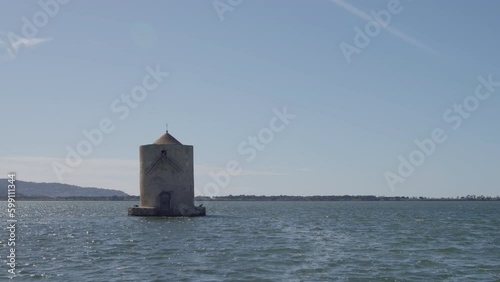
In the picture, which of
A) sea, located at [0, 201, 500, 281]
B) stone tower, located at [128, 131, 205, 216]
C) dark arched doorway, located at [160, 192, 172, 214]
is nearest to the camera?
sea, located at [0, 201, 500, 281]

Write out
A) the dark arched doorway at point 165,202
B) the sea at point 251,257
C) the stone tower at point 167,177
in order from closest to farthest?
the sea at point 251,257 < the stone tower at point 167,177 < the dark arched doorway at point 165,202

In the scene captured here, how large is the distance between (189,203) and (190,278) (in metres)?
26.2

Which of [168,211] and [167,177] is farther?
[168,211]

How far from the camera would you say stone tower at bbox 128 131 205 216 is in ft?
133

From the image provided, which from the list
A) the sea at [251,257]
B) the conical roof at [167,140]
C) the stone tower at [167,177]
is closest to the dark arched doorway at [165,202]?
the stone tower at [167,177]

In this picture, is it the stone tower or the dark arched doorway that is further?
the dark arched doorway

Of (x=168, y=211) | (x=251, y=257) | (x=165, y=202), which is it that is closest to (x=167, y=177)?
(x=165, y=202)

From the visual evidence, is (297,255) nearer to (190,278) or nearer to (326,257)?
(326,257)

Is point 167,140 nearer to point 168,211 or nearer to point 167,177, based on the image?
point 167,177

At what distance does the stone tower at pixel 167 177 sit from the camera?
40.4 metres

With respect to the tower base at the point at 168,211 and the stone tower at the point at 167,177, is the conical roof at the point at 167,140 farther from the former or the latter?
the tower base at the point at 168,211

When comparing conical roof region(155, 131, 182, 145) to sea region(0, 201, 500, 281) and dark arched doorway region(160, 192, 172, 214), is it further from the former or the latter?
sea region(0, 201, 500, 281)

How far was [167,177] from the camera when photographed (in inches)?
1596

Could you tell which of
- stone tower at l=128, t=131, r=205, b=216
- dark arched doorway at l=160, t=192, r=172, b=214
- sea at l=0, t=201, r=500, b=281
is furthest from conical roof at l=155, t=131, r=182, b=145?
sea at l=0, t=201, r=500, b=281
